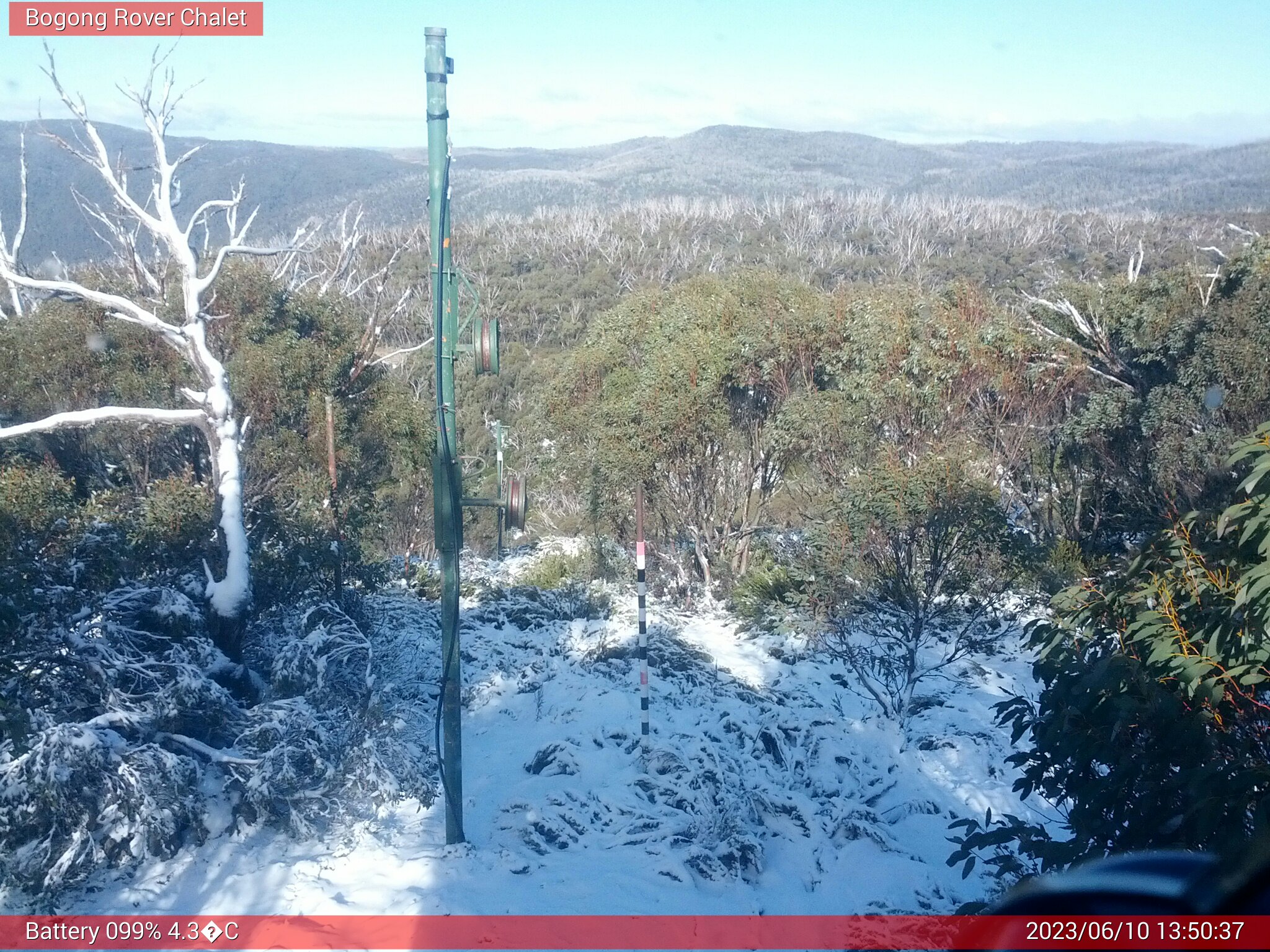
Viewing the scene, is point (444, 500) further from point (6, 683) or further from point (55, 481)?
point (55, 481)

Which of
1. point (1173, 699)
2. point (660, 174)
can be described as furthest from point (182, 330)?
point (660, 174)

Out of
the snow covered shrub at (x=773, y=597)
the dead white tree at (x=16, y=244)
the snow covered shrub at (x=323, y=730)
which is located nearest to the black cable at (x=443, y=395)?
the snow covered shrub at (x=323, y=730)

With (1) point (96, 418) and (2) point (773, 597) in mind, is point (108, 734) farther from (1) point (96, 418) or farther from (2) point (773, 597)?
(2) point (773, 597)

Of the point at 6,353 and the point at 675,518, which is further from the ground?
the point at 6,353

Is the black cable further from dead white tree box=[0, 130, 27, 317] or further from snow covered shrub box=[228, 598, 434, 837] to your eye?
dead white tree box=[0, 130, 27, 317]

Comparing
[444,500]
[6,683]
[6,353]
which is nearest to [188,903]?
[6,683]

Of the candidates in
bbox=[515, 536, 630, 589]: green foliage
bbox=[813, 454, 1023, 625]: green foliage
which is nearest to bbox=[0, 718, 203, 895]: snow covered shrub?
bbox=[813, 454, 1023, 625]: green foliage
